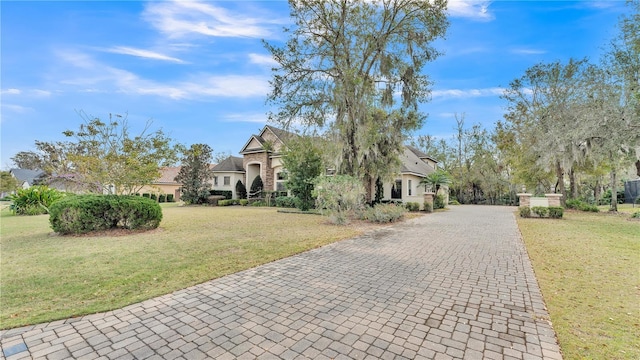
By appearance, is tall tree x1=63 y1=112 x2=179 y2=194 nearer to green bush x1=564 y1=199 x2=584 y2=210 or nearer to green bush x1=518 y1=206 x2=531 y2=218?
green bush x1=518 y1=206 x2=531 y2=218

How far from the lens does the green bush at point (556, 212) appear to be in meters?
→ 13.2

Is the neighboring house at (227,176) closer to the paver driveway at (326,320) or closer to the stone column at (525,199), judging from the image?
the stone column at (525,199)

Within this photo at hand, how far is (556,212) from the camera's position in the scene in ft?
43.5

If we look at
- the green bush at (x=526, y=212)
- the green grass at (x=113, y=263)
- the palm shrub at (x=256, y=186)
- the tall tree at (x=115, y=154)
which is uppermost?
the tall tree at (x=115, y=154)

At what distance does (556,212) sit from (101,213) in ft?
61.3

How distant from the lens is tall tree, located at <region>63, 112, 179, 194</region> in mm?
9180

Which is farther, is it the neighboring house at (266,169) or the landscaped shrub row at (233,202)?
the landscaped shrub row at (233,202)

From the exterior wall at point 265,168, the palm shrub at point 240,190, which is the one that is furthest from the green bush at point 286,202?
the palm shrub at point 240,190

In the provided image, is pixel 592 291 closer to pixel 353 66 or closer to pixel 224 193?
pixel 353 66

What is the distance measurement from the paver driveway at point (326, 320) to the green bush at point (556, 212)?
35.7ft

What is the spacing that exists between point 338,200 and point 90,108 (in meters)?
9.68

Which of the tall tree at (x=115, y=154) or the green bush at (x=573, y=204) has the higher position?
the tall tree at (x=115, y=154)

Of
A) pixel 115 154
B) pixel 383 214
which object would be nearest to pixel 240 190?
pixel 115 154

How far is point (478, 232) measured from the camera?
9.55 m
